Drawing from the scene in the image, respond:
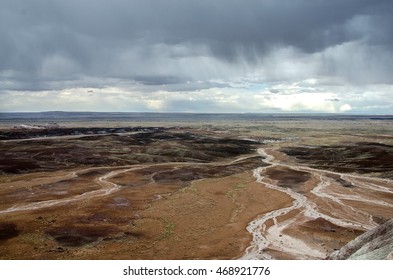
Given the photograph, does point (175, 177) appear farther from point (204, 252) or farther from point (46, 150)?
point (46, 150)

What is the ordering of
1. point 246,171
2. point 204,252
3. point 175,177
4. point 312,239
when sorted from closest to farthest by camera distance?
point 204,252, point 312,239, point 175,177, point 246,171

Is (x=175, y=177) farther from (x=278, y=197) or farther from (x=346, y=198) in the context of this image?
(x=346, y=198)

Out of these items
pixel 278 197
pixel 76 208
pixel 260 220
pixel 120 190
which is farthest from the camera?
pixel 120 190

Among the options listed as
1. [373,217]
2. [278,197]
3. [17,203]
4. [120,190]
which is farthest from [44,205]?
[373,217]

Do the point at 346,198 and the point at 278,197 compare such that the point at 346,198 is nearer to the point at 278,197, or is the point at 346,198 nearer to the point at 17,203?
the point at 278,197

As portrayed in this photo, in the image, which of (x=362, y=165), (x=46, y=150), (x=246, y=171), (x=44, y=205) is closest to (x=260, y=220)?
(x=44, y=205)

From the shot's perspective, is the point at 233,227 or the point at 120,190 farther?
the point at 120,190

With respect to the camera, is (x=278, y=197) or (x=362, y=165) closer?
(x=278, y=197)

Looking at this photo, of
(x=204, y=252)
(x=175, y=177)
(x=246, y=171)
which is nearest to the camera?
(x=204, y=252)

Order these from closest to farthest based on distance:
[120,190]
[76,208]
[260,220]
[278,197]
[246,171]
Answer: [260,220] → [76,208] → [278,197] → [120,190] → [246,171]
